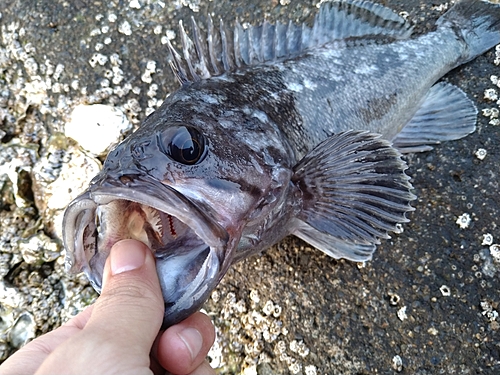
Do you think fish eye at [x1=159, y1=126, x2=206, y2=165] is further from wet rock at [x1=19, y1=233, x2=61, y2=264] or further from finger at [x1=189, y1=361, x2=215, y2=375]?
wet rock at [x1=19, y1=233, x2=61, y2=264]

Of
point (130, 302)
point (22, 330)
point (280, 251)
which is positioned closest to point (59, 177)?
point (22, 330)

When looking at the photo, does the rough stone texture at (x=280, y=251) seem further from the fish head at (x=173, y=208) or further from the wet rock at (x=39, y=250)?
the fish head at (x=173, y=208)

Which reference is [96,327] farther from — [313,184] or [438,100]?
[438,100]

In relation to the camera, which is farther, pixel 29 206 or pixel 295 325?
pixel 29 206

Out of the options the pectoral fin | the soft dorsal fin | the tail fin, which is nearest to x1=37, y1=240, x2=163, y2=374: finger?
the pectoral fin

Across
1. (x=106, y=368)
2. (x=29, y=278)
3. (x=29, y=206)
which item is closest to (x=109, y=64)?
(x=29, y=206)

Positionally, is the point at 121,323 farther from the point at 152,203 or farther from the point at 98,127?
the point at 98,127
